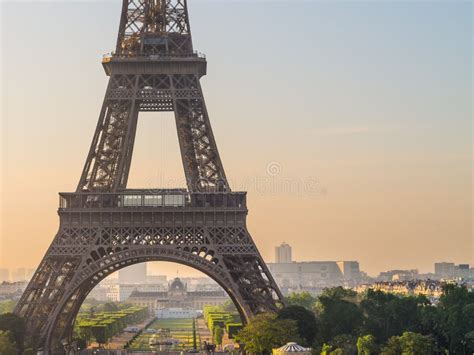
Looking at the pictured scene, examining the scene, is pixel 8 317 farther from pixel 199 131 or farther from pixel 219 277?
pixel 199 131

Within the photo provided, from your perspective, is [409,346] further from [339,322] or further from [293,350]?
[339,322]

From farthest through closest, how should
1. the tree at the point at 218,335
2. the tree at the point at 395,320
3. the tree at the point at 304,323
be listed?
the tree at the point at 218,335
the tree at the point at 395,320
the tree at the point at 304,323

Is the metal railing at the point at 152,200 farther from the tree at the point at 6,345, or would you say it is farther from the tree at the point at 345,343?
the tree at the point at 345,343

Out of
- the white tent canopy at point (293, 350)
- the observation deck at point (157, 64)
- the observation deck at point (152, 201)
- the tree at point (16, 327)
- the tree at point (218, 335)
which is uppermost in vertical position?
the observation deck at point (157, 64)

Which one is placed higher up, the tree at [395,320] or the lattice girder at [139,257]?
the lattice girder at [139,257]

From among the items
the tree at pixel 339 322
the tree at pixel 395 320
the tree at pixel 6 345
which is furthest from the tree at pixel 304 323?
the tree at pixel 6 345

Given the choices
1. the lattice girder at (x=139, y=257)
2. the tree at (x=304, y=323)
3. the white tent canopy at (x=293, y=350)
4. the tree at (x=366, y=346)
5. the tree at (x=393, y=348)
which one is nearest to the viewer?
the white tent canopy at (x=293, y=350)

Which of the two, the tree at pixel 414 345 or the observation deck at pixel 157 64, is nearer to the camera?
the tree at pixel 414 345

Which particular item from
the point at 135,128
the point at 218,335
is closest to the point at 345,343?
the point at 135,128
